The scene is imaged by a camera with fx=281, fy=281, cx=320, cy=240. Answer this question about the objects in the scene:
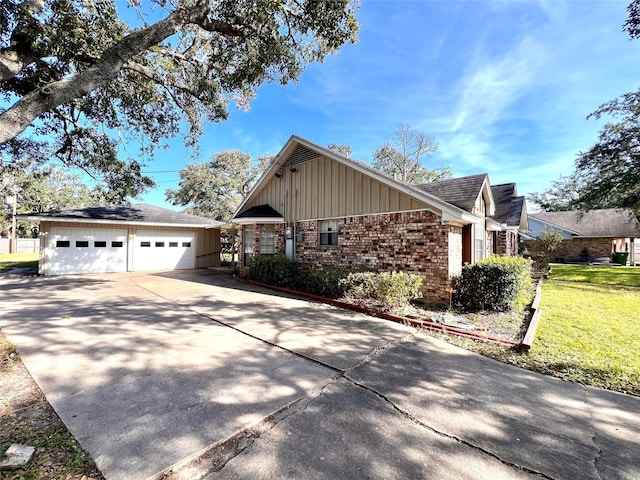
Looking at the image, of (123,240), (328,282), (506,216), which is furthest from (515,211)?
(123,240)

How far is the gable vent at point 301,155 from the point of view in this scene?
10805mm

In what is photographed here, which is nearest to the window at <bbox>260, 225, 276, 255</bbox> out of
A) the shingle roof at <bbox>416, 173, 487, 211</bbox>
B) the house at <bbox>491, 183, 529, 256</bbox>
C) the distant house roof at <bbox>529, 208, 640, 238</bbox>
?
the shingle roof at <bbox>416, 173, 487, 211</bbox>

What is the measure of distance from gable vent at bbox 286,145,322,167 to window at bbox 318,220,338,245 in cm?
256

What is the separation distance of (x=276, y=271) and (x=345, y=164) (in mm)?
4651

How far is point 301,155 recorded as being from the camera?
443 inches

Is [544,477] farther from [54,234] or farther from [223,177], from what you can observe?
[223,177]

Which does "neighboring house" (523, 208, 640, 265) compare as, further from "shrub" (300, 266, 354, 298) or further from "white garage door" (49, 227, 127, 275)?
"white garage door" (49, 227, 127, 275)

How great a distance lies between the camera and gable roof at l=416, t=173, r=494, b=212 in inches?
348

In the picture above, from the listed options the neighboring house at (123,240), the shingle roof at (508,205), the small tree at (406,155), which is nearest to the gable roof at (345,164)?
the neighboring house at (123,240)

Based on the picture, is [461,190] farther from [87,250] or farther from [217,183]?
[217,183]

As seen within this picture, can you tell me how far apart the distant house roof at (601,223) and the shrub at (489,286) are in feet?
70.8

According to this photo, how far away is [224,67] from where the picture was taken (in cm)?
906

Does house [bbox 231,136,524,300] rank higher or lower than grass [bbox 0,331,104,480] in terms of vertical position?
higher

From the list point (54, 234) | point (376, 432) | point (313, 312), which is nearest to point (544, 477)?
point (376, 432)
